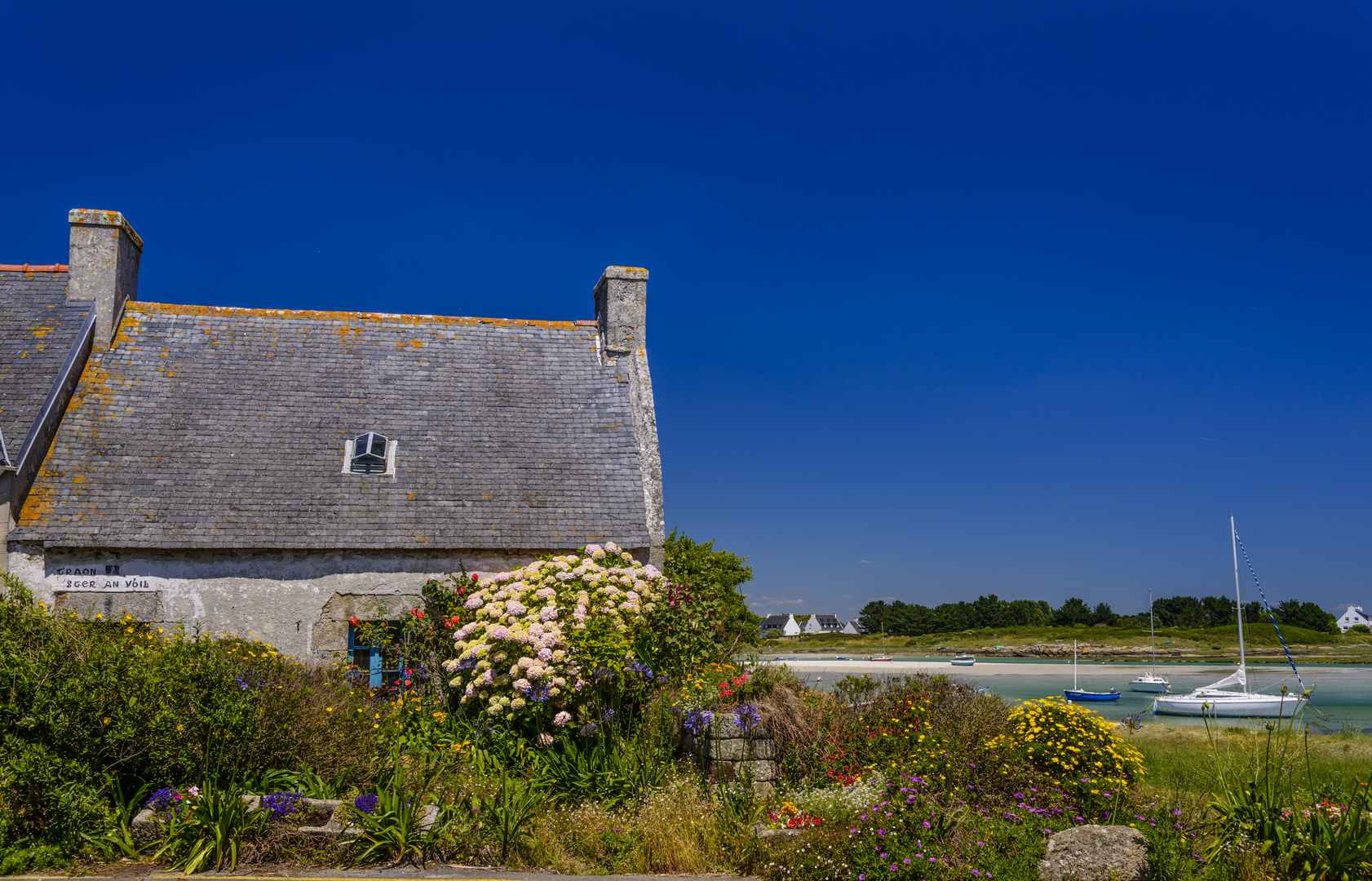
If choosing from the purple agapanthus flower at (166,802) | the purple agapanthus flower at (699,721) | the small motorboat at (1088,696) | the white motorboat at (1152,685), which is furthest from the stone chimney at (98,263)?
the white motorboat at (1152,685)

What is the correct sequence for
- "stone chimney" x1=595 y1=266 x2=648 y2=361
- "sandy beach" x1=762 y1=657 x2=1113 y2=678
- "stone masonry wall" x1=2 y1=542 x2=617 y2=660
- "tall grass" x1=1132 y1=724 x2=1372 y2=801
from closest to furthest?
"tall grass" x1=1132 y1=724 x2=1372 y2=801
"stone masonry wall" x1=2 y1=542 x2=617 y2=660
"stone chimney" x1=595 y1=266 x2=648 y2=361
"sandy beach" x1=762 y1=657 x2=1113 y2=678

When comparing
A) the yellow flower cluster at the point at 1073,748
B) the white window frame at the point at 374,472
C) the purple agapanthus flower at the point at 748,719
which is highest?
the white window frame at the point at 374,472

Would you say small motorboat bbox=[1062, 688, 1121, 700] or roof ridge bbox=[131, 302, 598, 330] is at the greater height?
roof ridge bbox=[131, 302, 598, 330]

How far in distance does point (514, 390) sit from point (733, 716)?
8688mm

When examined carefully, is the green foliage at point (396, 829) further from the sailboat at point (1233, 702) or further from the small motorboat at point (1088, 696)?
the small motorboat at point (1088, 696)

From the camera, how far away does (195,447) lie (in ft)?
43.4

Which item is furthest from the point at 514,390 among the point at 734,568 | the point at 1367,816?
the point at 734,568

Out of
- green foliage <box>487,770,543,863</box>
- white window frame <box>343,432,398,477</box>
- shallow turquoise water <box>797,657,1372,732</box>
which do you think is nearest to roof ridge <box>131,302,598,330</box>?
white window frame <box>343,432,398,477</box>

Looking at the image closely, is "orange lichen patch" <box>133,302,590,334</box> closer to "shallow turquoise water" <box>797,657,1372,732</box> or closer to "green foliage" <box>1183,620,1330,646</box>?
"shallow turquoise water" <box>797,657,1372,732</box>

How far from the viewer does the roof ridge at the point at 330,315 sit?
15.7 meters

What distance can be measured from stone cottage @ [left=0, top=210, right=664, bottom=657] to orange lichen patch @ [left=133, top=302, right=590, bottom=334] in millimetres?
37

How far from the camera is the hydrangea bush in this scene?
8.92 metres

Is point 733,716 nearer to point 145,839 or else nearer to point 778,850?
point 778,850

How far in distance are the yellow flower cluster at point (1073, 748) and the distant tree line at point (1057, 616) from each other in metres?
86.3
